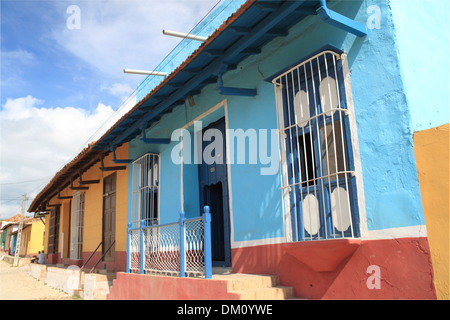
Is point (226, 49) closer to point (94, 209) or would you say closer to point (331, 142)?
point (331, 142)

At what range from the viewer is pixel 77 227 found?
13.5 meters

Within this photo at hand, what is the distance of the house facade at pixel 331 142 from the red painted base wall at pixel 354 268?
0.01 m

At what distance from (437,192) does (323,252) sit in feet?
4.04

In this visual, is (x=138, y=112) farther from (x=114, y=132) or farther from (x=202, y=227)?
(x=202, y=227)

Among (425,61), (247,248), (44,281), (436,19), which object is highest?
(436,19)

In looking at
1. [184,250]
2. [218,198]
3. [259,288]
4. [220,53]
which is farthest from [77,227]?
[259,288]

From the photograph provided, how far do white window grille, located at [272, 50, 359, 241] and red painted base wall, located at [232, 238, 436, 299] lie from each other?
0.19 meters

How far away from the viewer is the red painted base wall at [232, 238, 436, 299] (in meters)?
3.41

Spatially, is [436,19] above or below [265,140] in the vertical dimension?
above

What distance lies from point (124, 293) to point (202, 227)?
2672 mm

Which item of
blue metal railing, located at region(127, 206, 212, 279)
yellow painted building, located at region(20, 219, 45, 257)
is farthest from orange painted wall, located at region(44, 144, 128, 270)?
yellow painted building, located at region(20, 219, 45, 257)

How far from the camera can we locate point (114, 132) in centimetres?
858

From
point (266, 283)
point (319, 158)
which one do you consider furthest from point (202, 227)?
point (319, 158)

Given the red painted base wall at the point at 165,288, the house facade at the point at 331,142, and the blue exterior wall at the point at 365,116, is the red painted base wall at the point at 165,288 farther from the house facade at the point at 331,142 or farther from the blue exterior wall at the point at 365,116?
the blue exterior wall at the point at 365,116
